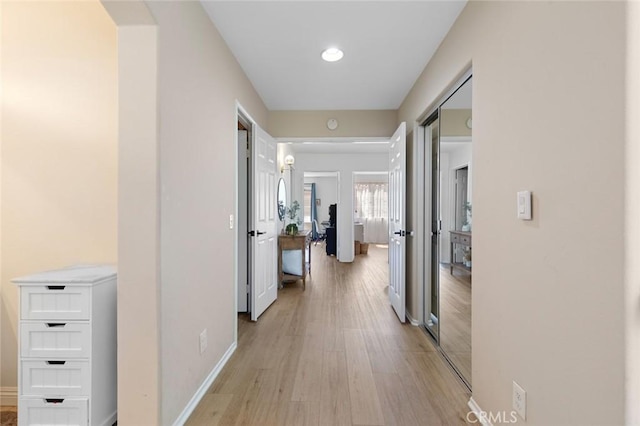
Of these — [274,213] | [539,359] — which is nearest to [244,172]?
[274,213]

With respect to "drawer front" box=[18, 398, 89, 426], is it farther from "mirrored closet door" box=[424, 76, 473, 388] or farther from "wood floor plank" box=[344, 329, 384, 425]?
"mirrored closet door" box=[424, 76, 473, 388]

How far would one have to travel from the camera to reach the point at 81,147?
1881 millimetres

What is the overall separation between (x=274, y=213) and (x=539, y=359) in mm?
3310

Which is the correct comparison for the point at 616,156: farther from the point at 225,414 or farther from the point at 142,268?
the point at 225,414

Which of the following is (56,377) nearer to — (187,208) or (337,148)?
(187,208)

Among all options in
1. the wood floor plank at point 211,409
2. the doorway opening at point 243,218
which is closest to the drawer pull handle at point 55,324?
the wood floor plank at point 211,409

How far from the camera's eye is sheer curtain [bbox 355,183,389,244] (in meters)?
10.2

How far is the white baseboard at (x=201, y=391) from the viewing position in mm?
1684

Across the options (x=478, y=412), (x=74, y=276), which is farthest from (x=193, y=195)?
(x=478, y=412)

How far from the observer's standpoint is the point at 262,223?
3541mm

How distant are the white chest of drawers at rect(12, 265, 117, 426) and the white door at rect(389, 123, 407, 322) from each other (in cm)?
267

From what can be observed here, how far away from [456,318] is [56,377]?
322cm

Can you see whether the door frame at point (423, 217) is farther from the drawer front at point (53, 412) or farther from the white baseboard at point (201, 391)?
the drawer front at point (53, 412)

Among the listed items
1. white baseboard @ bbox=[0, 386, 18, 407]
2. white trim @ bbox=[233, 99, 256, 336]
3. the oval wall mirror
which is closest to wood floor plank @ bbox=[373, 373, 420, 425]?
white trim @ bbox=[233, 99, 256, 336]
